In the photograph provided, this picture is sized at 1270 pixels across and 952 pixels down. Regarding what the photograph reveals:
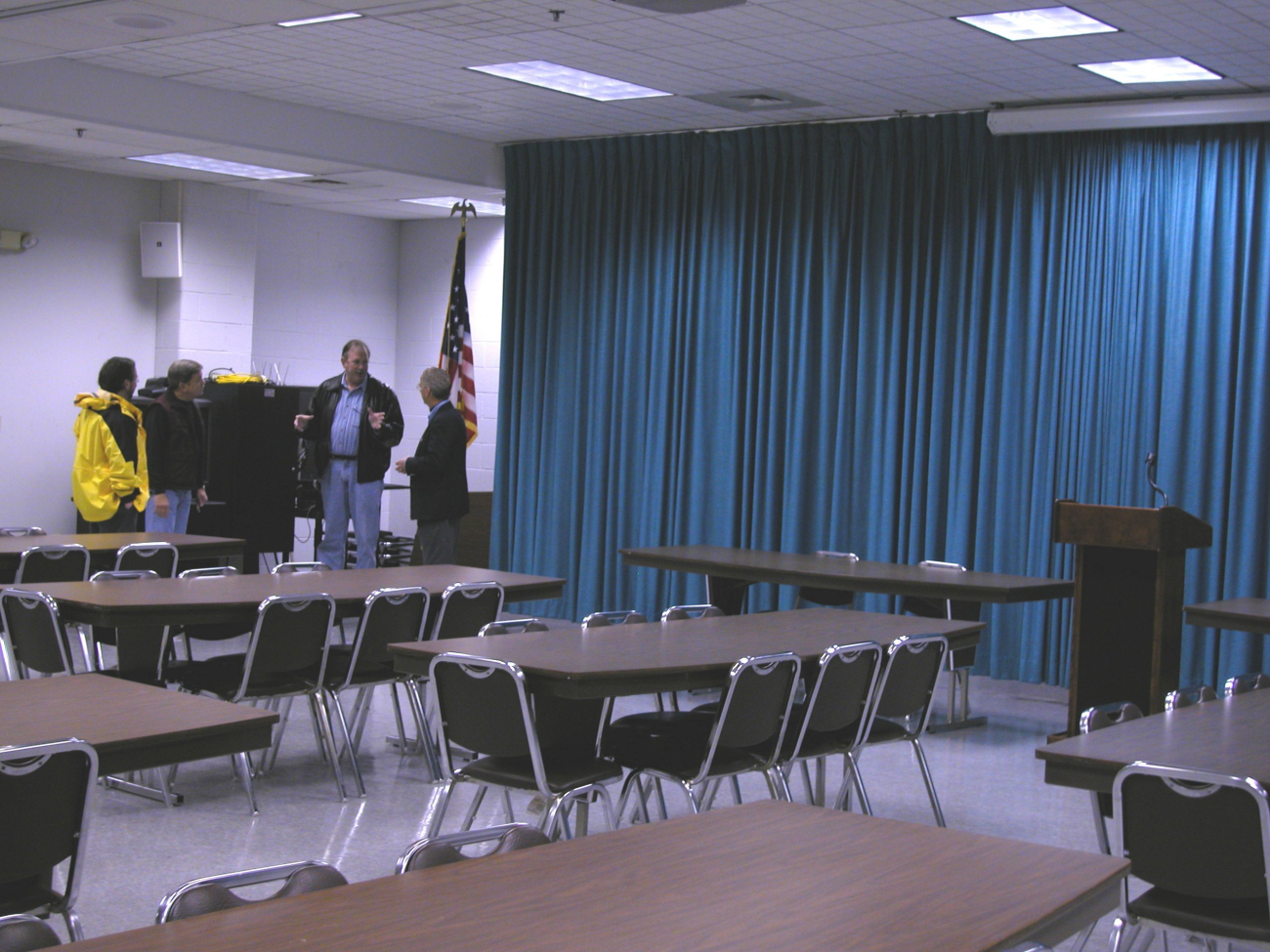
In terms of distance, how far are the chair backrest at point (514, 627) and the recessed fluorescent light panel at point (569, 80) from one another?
3603 millimetres

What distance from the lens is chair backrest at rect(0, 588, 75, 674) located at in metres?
4.88

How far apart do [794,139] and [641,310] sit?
1.59 meters

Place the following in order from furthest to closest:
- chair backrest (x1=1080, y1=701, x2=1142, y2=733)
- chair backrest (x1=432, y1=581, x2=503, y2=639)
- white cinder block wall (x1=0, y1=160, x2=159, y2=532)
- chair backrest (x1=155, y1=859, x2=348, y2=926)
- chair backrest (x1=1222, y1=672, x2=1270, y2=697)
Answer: white cinder block wall (x1=0, y1=160, x2=159, y2=532) → chair backrest (x1=432, y1=581, x2=503, y2=639) → chair backrest (x1=1222, y1=672, x2=1270, y2=697) → chair backrest (x1=1080, y1=701, x2=1142, y2=733) → chair backrest (x1=155, y1=859, x2=348, y2=926)

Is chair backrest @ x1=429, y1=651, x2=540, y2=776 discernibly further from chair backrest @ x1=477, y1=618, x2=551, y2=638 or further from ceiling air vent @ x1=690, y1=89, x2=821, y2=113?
ceiling air vent @ x1=690, y1=89, x2=821, y2=113

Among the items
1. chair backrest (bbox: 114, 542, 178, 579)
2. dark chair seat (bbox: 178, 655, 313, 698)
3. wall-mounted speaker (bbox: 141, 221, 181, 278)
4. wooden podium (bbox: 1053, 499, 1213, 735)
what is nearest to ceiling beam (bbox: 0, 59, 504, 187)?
wall-mounted speaker (bbox: 141, 221, 181, 278)

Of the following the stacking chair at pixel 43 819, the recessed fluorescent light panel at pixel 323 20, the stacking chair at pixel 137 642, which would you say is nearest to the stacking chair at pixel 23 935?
the stacking chair at pixel 43 819

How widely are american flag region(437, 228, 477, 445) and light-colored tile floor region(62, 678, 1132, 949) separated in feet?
13.9

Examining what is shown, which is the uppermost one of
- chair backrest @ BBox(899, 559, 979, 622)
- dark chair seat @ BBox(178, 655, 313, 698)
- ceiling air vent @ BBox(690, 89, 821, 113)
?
ceiling air vent @ BBox(690, 89, 821, 113)

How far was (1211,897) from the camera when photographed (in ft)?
10.4

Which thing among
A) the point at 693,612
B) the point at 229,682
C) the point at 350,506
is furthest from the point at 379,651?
the point at 350,506

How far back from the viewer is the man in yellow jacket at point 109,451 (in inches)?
304

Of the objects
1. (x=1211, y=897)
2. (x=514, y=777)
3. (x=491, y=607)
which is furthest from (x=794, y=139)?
(x=1211, y=897)

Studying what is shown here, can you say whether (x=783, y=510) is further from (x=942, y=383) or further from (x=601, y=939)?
(x=601, y=939)

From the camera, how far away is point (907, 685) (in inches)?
189
